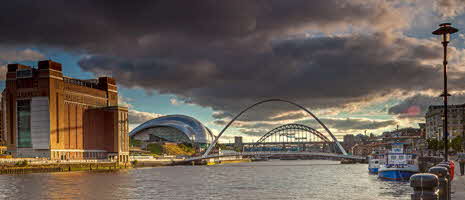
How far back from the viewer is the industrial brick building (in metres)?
152

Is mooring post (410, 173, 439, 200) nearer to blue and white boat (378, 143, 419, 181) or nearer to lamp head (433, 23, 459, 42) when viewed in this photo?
lamp head (433, 23, 459, 42)

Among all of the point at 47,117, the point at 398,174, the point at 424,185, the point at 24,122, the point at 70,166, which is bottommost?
the point at 70,166

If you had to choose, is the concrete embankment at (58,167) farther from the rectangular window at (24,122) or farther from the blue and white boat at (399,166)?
the blue and white boat at (399,166)

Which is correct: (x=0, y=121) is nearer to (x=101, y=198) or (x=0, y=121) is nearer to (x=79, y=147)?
(x=79, y=147)

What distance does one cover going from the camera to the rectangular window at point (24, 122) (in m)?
154

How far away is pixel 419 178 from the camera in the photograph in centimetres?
1071

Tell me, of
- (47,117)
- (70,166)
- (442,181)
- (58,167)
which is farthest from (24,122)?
(442,181)

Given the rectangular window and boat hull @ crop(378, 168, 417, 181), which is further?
the rectangular window

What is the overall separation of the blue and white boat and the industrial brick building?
102292 millimetres

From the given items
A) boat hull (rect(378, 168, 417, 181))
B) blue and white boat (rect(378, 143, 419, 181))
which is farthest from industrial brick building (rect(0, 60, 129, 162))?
boat hull (rect(378, 168, 417, 181))

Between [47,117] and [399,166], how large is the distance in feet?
350

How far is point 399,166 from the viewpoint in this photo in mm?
74750

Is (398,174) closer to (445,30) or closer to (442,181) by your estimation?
(445,30)

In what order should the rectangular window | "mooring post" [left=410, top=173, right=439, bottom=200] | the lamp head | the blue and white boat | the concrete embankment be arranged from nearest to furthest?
"mooring post" [left=410, top=173, right=439, bottom=200] < the lamp head < the blue and white boat < the concrete embankment < the rectangular window
